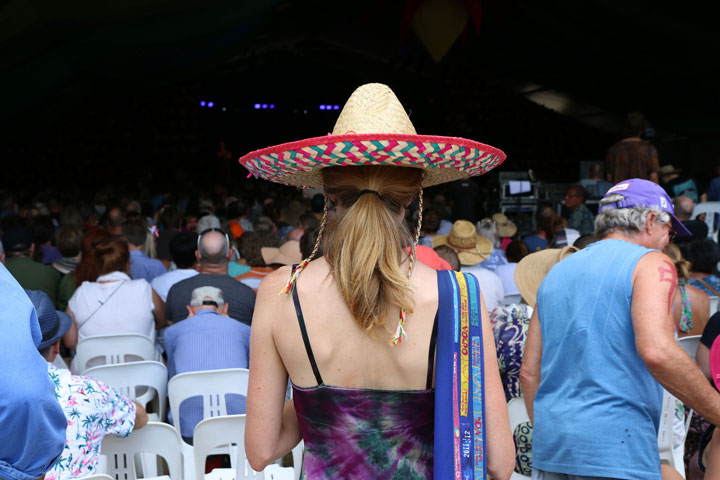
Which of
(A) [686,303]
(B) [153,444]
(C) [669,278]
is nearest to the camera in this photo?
(C) [669,278]

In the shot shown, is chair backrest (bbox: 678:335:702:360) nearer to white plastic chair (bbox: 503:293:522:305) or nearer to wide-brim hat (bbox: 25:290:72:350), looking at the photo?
white plastic chair (bbox: 503:293:522:305)

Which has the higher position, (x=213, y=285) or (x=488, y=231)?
(x=488, y=231)

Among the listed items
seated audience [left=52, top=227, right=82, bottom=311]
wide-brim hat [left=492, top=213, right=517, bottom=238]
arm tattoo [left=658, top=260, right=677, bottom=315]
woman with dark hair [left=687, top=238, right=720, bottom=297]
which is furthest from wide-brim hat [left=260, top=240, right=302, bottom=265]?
wide-brim hat [left=492, top=213, right=517, bottom=238]

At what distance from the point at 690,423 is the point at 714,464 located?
1119 millimetres

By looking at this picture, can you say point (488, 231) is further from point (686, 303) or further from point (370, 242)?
point (370, 242)

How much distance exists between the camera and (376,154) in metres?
1.21

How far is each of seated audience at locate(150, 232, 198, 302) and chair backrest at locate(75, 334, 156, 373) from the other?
0.77 meters

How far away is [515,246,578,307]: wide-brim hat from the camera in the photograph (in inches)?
115

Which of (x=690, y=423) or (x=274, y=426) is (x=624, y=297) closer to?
(x=274, y=426)

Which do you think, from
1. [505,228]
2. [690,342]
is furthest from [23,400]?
[505,228]

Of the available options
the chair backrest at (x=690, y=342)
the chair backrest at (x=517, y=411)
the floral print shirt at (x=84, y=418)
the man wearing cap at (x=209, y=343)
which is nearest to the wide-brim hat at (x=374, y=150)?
the floral print shirt at (x=84, y=418)

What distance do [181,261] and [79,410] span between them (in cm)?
241

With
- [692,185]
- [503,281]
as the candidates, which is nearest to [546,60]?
[692,185]

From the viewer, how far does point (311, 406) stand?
125cm
